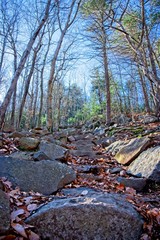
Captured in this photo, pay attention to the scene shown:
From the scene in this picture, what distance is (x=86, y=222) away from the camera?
1.86 metres

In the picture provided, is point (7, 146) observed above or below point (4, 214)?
above

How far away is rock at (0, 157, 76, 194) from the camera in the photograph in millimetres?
2785

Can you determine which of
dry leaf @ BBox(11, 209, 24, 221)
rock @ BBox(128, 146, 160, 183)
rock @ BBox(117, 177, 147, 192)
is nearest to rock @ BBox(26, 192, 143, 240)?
dry leaf @ BBox(11, 209, 24, 221)

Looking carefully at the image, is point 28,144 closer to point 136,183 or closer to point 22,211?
point 136,183

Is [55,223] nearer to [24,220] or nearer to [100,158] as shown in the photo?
[24,220]

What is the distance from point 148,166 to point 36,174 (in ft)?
6.77

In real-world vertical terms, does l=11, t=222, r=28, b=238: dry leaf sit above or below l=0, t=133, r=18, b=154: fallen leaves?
below

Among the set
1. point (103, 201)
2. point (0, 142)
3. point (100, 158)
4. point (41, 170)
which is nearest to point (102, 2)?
point (100, 158)

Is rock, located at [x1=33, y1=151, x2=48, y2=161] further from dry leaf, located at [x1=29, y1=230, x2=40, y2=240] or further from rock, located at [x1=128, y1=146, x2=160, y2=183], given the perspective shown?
dry leaf, located at [x1=29, y1=230, x2=40, y2=240]

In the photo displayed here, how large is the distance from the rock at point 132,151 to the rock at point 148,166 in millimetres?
263

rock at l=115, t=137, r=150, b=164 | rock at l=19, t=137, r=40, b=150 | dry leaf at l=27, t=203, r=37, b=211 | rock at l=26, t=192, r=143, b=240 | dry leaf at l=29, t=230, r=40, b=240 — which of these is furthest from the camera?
rock at l=115, t=137, r=150, b=164

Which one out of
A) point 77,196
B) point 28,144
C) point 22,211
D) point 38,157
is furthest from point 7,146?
point 22,211

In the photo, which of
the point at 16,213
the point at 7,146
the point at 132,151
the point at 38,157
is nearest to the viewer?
the point at 16,213

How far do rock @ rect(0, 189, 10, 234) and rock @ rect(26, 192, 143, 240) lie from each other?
0.23 meters
